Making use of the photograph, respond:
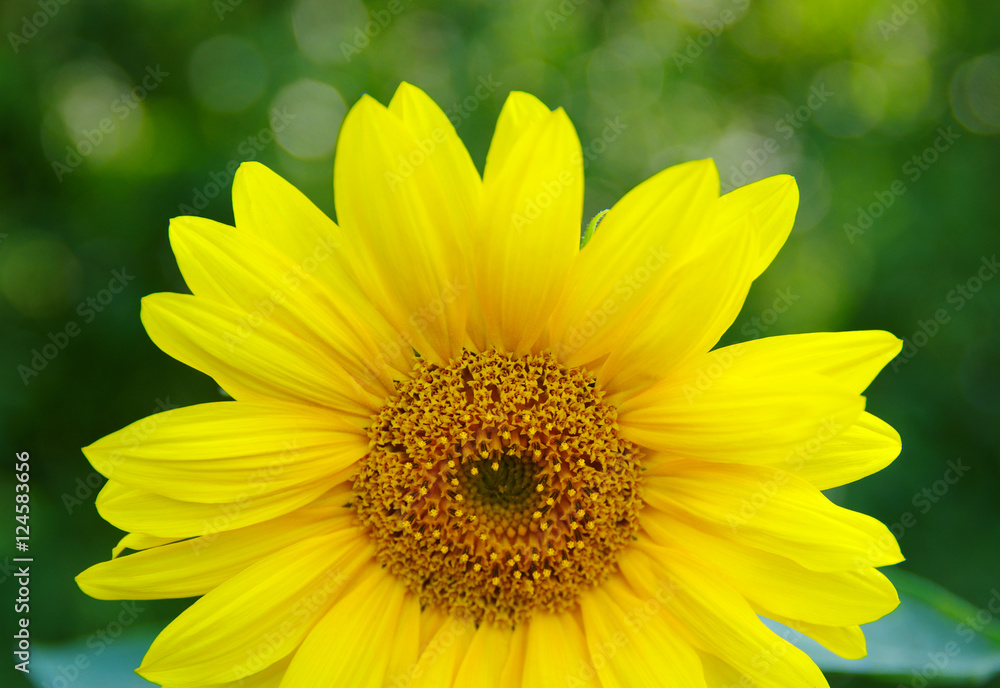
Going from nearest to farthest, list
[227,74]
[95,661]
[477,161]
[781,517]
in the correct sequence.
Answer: [781,517]
[95,661]
[477,161]
[227,74]

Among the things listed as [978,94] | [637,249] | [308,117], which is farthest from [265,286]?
[978,94]

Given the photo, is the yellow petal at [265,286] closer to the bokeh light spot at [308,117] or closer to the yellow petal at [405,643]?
the yellow petal at [405,643]

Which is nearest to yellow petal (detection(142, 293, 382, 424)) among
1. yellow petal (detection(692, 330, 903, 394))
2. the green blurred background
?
yellow petal (detection(692, 330, 903, 394))

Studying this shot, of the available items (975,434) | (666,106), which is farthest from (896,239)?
(666,106)

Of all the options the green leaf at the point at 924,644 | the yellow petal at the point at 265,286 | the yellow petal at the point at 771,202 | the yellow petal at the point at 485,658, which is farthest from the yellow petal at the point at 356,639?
the yellow petal at the point at 771,202

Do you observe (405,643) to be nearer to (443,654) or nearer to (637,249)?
(443,654)
